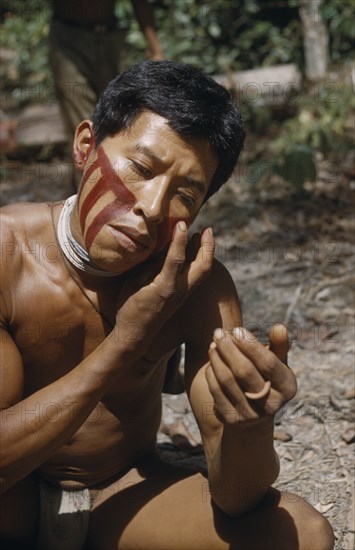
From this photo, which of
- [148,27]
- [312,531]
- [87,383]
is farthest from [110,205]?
[148,27]

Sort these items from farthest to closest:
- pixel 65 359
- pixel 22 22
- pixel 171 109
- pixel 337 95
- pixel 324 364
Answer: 1. pixel 22 22
2. pixel 337 95
3. pixel 324 364
4. pixel 65 359
5. pixel 171 109

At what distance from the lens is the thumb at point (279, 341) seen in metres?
2.14

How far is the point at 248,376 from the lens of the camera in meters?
2.08

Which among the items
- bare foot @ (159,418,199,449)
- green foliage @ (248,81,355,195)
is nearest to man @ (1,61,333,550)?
bare foot @ (159,418,199,449)

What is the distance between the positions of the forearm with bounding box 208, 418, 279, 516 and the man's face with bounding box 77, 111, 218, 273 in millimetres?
587

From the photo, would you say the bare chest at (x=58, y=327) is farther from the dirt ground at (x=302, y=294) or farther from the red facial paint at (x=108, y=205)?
the dirt ground at (x=302, y=294)

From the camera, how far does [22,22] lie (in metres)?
9.09

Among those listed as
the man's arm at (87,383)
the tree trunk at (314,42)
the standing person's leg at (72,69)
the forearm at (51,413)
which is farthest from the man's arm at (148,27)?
the forearm at (51,413)

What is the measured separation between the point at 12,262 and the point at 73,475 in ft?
2.65

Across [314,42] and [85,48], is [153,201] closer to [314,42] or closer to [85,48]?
[85,48]

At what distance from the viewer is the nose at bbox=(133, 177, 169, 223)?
2.40 metres

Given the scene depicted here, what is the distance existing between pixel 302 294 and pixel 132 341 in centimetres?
252

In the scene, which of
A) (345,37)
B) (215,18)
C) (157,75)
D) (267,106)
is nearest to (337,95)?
(267,106)

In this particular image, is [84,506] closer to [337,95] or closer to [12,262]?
[12,262]
